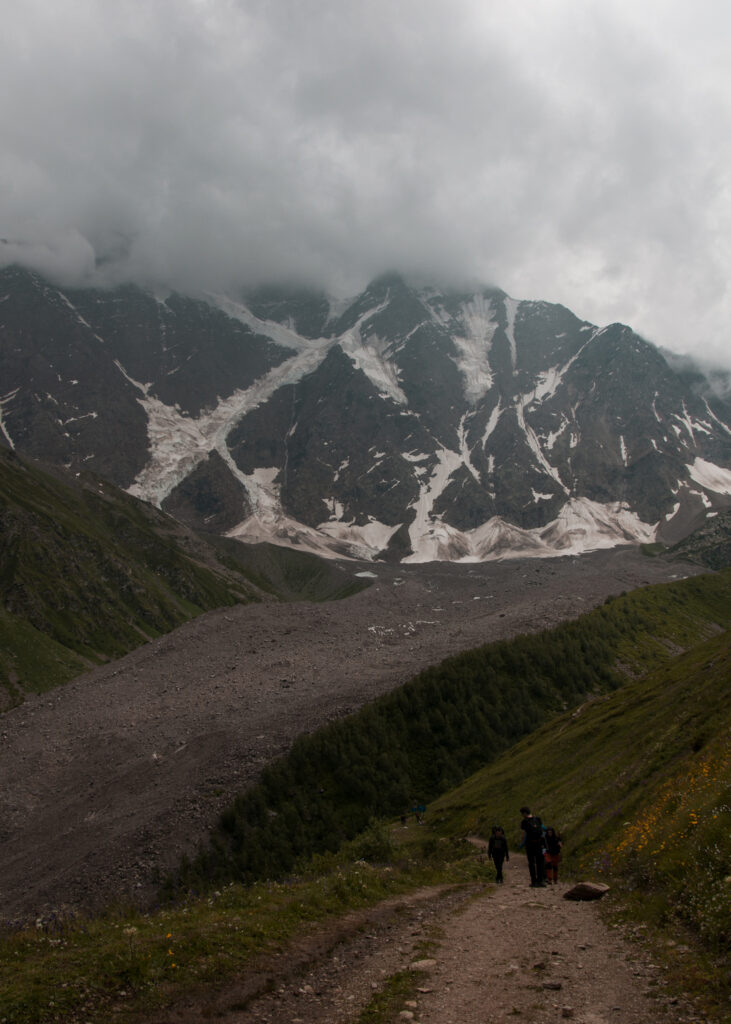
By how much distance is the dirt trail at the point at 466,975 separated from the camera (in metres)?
11.8

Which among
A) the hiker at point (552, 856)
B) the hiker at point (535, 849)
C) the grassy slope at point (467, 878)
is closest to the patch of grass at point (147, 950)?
the grassy slope at point (467, 878)

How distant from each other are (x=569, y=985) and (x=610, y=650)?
105561mm

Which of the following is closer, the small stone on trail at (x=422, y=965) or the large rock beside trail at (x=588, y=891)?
the small stone on trail at (x=422, y=965)

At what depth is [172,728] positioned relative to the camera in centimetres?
8838

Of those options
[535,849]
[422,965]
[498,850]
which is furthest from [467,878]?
[422,965]

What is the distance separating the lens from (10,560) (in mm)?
185750

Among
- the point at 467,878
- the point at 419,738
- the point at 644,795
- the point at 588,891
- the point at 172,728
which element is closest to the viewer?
the point at 588,891

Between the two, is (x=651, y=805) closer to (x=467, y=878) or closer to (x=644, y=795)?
(x=644, y=795)

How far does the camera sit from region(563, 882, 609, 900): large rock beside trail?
19.7 m

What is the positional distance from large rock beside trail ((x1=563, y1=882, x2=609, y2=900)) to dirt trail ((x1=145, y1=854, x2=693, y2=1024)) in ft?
1.79

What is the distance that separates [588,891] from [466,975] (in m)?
7.85

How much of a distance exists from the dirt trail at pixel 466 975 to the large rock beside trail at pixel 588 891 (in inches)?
21.5

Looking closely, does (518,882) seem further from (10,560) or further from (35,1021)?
(10,560)

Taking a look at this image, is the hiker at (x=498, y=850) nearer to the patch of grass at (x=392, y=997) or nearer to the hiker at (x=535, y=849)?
the hiker at (x=535, y=849)
